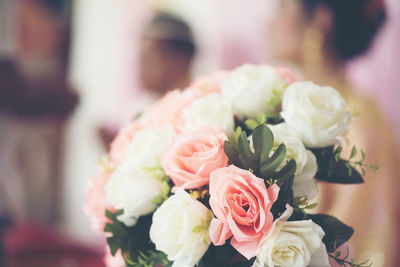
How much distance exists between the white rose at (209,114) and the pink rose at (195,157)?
0.02 metres

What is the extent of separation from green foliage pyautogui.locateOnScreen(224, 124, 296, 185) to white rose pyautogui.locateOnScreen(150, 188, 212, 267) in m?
0.06

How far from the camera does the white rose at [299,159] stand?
383 millimetres

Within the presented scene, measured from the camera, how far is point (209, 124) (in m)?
0.43

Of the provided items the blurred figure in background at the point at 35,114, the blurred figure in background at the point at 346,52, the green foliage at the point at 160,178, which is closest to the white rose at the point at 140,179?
the green foliage at the point at 160,178

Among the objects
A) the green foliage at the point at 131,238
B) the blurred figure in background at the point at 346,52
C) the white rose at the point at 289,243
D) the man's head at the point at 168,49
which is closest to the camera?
the white rose at the point at 289,243

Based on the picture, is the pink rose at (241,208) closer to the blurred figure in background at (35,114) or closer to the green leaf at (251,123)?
the green leaf at (251,123)

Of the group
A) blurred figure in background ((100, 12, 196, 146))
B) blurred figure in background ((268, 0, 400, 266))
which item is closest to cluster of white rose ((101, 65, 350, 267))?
blurred figure in background ((268, 0, 400, 266))

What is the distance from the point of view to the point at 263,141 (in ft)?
1.21

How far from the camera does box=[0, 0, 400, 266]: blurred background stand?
1.06 m

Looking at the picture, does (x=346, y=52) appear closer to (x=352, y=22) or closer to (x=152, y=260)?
(x=352, y=22)

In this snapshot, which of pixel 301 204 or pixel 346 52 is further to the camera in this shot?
pixel 346 52

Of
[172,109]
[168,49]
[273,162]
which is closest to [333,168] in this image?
[273,162]

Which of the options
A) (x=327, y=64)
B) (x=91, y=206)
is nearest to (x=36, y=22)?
(x=327, y=64)

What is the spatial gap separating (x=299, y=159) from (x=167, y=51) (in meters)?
1.27
